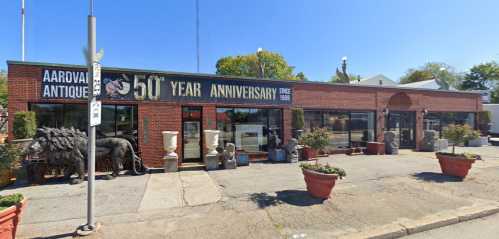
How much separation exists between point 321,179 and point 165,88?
24.0 feet

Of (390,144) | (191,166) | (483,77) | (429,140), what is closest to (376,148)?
(390,144)

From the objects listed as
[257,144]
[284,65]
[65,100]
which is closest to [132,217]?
[65,100]

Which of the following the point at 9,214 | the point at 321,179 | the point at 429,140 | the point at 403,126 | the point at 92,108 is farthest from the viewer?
the point at 403,126

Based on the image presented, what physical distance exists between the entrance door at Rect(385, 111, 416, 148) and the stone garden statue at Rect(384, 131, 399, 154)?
120cm

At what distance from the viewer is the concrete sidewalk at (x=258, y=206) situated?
4.65 meters

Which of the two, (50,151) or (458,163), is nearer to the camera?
(50,151)

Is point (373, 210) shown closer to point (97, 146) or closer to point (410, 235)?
point (410, 235)

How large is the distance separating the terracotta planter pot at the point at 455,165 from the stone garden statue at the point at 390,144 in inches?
219

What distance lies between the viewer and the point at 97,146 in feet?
28.5

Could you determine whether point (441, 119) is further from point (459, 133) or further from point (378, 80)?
point (378, 80)

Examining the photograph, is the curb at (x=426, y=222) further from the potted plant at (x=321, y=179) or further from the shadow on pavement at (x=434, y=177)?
the shadow on pavement at (x=434, y=177)

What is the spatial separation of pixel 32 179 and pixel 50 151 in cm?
115

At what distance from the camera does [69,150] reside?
7922mm

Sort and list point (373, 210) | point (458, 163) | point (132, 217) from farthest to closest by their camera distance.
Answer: point (458, 163)
point (373, 210)
point (132, 217)
